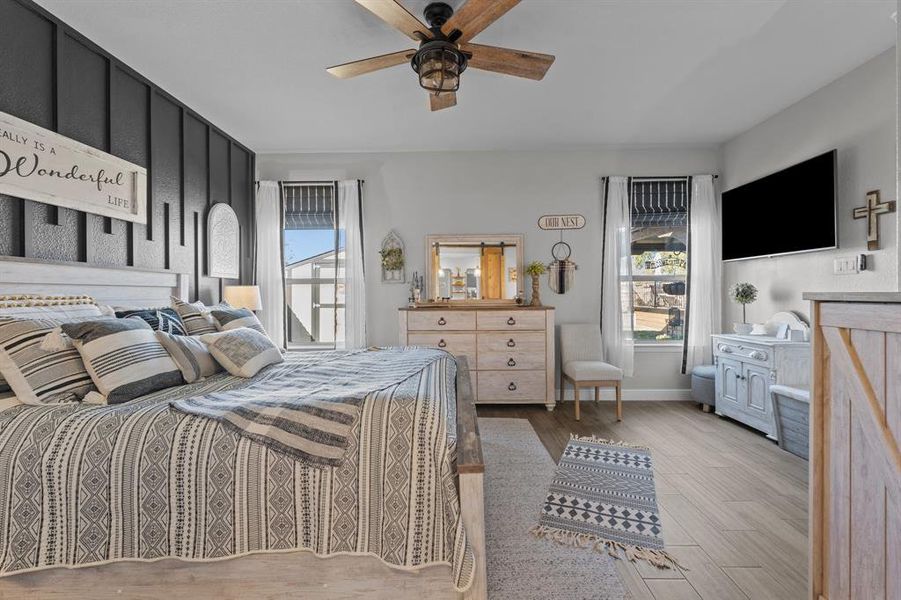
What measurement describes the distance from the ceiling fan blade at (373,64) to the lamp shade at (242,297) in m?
2.25

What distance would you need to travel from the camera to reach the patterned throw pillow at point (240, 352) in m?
2.14

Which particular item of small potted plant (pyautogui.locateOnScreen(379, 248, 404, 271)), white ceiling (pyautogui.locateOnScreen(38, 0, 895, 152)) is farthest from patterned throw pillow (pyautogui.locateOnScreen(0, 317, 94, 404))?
small potted plant (pyautogui.locateOnScreen(379, 248, 404, 271))

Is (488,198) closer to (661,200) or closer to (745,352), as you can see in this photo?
(661,200)

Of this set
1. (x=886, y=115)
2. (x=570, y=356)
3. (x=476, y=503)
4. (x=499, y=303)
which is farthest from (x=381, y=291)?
(x=886, y=115)

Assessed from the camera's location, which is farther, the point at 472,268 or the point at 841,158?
the point at 472,268

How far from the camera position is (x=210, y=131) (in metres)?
3.65

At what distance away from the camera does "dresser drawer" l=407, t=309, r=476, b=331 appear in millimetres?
3990

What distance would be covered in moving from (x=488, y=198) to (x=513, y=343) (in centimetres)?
162

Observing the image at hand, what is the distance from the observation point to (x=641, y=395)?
172 inches

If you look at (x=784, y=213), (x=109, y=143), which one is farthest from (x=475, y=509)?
(x=784, y=213)

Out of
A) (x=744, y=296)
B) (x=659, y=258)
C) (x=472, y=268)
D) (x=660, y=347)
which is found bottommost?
(x=660, y=347)

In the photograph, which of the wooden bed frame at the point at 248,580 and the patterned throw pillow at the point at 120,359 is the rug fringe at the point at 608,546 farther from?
the patterned throw pillow at the point at 120,359

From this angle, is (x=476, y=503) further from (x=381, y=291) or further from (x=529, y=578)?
(x=381, y=291)

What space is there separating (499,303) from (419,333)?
96 centimetres
